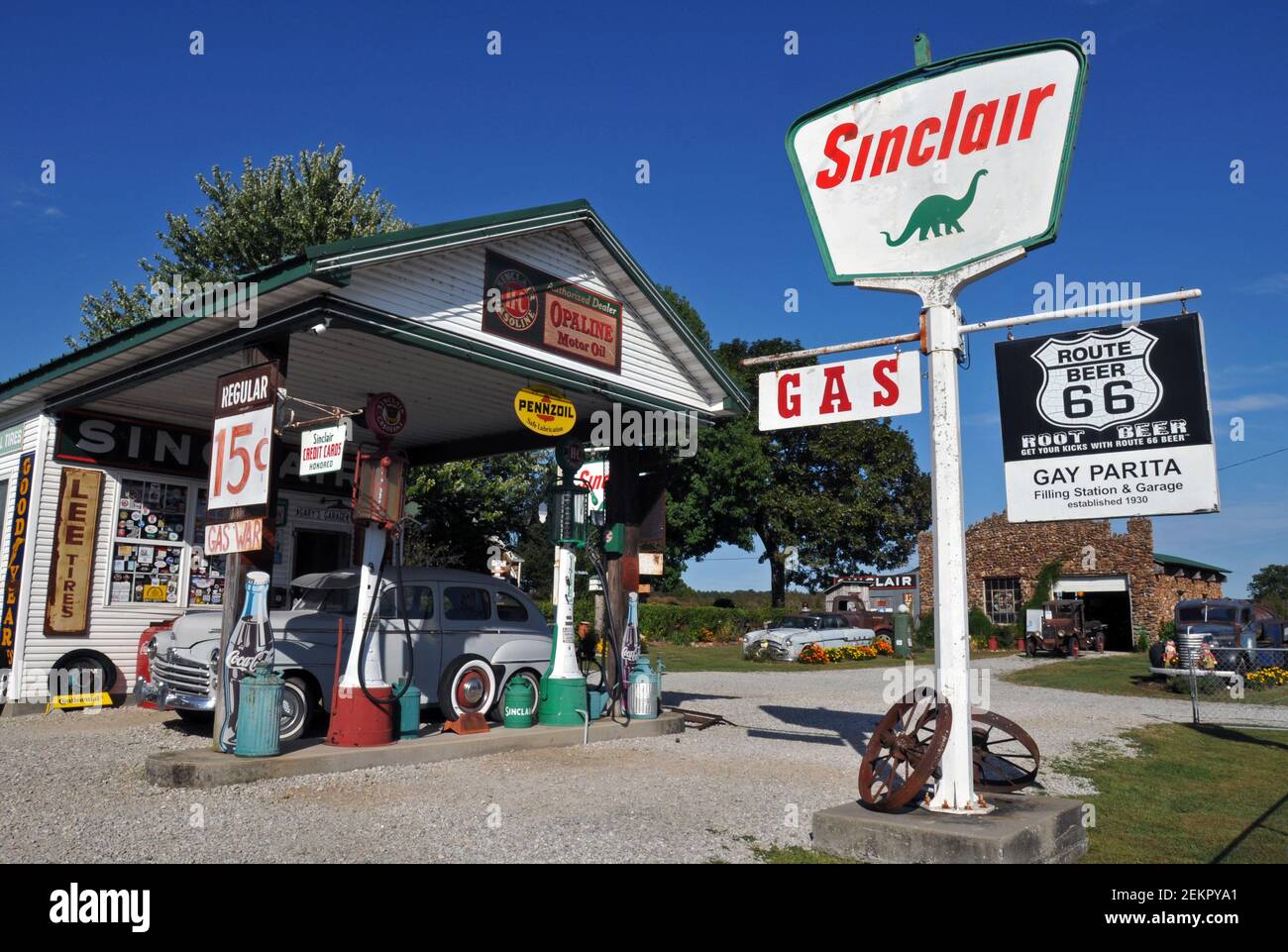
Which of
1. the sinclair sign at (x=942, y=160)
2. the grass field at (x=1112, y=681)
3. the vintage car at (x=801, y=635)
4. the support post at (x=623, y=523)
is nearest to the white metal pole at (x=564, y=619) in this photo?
the support post at (x=623, y=523)

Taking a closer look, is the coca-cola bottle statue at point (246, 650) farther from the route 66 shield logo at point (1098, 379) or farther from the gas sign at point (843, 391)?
the route 66 shield logo at point (1098, 379)

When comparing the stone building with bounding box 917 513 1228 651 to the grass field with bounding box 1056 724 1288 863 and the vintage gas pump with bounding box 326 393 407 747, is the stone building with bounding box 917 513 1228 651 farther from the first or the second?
the vintage gas pump with bounding box 326 393 407 747

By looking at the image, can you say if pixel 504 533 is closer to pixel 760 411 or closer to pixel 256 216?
pixel 256 216

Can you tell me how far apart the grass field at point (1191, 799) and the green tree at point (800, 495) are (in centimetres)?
3244

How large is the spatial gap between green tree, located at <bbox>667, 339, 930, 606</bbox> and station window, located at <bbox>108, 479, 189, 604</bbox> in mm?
31985

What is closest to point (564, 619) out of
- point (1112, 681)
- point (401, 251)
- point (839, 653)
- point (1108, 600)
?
point (401, 251)

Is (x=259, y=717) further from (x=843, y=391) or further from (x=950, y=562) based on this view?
(x=950, y=562)

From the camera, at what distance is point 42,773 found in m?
8.29

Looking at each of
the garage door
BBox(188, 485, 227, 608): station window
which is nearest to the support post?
BBox(188, 485, 227, 608): station window

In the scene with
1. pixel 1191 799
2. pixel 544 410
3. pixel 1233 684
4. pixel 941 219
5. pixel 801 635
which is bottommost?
pixel 1191 799

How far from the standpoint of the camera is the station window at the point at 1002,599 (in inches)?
1574

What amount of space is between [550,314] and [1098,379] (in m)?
6.44

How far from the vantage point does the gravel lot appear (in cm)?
605

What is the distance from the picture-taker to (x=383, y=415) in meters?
9.73
